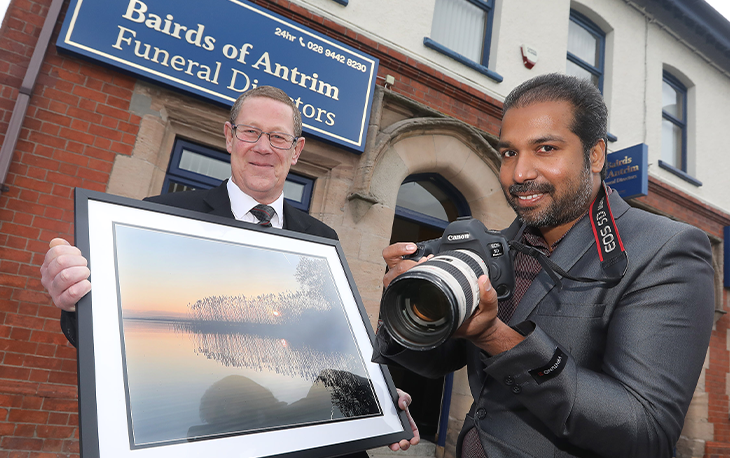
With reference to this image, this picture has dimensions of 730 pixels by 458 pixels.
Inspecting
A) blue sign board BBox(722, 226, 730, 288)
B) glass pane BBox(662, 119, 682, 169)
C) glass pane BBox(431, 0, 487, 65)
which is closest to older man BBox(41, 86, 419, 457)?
glass pane BBox(431, 0, 487, 65)

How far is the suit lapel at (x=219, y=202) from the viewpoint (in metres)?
1.64

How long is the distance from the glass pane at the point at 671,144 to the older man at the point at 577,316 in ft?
25.9

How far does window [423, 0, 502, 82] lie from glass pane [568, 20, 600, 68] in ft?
6.06

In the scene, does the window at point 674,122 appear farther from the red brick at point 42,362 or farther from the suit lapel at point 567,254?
the red brick at point 42,362

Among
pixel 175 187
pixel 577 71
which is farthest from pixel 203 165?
pixel 577 71

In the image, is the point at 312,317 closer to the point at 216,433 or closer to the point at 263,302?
the point at 263,302

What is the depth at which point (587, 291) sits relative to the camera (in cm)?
107

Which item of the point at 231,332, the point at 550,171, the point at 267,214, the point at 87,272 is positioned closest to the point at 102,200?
the point at 87,272

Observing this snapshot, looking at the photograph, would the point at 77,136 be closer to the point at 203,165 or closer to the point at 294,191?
the point at 203,165

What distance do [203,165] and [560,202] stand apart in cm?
333

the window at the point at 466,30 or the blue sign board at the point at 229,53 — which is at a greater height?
the window at the point at 466,30

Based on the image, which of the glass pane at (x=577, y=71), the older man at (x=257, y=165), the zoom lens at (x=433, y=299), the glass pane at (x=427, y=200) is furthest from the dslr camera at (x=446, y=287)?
the glass pane at (x=577, y=71)

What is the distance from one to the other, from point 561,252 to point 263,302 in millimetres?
978

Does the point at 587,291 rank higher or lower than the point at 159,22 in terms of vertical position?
lower
